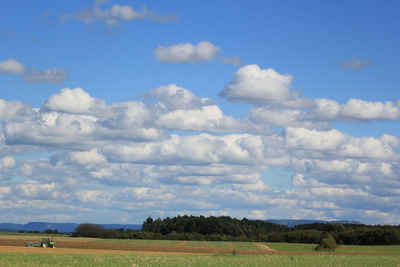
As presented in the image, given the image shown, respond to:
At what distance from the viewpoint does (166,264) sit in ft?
184

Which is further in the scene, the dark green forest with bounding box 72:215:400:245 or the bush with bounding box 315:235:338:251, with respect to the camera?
the dark green forest with bounding box 72:215:400:245

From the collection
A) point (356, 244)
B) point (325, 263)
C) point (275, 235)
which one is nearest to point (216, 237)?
point (275, 235)

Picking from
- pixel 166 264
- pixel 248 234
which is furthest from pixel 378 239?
pixel 166 264

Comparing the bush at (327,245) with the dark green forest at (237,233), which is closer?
the bush at (327,245)

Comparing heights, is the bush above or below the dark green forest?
below

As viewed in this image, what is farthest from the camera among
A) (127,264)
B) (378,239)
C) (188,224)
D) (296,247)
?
(188,224)

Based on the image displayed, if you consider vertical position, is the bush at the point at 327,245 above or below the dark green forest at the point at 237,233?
below

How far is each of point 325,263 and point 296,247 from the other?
183 ft

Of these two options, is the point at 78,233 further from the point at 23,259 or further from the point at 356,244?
the point at 23,259

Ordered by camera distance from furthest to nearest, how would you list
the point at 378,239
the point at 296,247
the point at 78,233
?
the point at 78,233, the point at 378,239, the point at 296,247

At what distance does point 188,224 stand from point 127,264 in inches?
5541

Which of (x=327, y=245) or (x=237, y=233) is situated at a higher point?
(x=237, y=233)

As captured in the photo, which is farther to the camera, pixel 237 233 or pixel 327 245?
pixel 237 233

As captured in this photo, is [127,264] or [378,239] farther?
[378,239]
